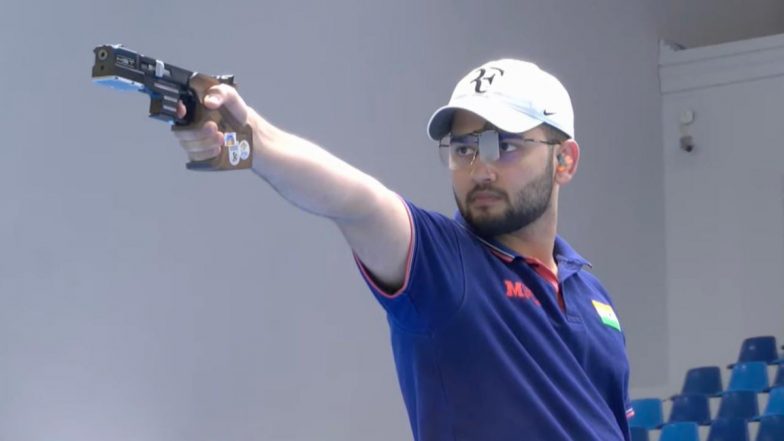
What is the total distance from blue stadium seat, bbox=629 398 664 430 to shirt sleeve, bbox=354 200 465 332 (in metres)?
5.03

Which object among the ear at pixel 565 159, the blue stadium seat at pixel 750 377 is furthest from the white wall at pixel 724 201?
the ear at pixel 565 159

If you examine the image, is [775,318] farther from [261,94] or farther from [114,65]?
[114,65]

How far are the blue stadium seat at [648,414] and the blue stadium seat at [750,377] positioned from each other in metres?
0.42

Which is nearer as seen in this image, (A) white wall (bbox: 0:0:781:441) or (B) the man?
(B) the man

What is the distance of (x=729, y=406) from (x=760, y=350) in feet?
3.35

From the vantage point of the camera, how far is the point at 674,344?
26.9ft

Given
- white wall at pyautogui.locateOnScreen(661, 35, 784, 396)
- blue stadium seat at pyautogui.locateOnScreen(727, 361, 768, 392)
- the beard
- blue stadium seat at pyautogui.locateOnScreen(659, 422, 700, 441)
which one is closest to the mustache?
the beard

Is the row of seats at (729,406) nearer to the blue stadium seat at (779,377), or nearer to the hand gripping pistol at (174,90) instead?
the blue stadium seat at (779,377)

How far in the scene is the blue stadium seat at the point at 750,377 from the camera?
629 centimetres

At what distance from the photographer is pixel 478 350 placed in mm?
1576

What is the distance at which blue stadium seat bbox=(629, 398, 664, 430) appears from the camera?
6.41 metres

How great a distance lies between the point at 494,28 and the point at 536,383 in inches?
226

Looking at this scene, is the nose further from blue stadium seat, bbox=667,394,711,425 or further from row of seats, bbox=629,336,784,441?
blue stadium seat, bbox=667,394,711,425

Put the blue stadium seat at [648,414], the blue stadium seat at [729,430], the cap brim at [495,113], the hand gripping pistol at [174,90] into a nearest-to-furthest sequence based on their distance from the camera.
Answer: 1. the hand gripping pistol at [174,90]
2. the cap brim at [495,113]
3. the blue stadium seat at [729,430]
4. the blue stadium seat at [648,414]
